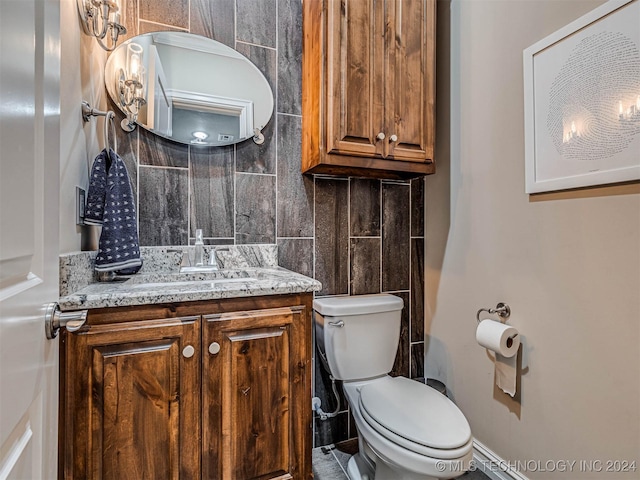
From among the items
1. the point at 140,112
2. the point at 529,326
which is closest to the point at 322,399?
the point at 529,326

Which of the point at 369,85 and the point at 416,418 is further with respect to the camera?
the point at 369,85

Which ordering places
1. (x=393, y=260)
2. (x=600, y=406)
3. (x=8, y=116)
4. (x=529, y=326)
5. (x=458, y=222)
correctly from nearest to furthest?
(x=8, y=116), (x=600, y=406), (x=529, y=326), (x=458, y=222), (x=393, y=260)

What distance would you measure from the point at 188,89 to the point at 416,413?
170 cm

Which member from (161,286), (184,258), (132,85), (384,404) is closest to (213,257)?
(184,258)

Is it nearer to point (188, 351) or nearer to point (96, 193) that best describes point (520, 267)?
point (188, 351)

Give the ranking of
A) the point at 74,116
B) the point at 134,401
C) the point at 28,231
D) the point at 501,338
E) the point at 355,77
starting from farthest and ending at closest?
the point at 355,77
the point at 501,338
the point at 74,116
the point at 134,401
the point at 28,231

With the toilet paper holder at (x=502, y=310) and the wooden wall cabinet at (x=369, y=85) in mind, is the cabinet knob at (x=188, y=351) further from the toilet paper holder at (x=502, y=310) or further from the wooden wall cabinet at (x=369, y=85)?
the toilet paper holder at (x=502, y=310)

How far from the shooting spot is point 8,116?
437 millimetres

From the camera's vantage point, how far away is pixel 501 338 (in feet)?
4.41

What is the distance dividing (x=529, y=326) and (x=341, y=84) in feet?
4.23

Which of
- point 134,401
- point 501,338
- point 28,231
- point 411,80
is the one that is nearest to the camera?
point 28,231

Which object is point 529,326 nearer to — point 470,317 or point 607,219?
point 470,317

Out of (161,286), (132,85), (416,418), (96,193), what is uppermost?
(132,85)

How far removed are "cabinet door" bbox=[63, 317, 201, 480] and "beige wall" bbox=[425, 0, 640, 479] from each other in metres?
1.29
